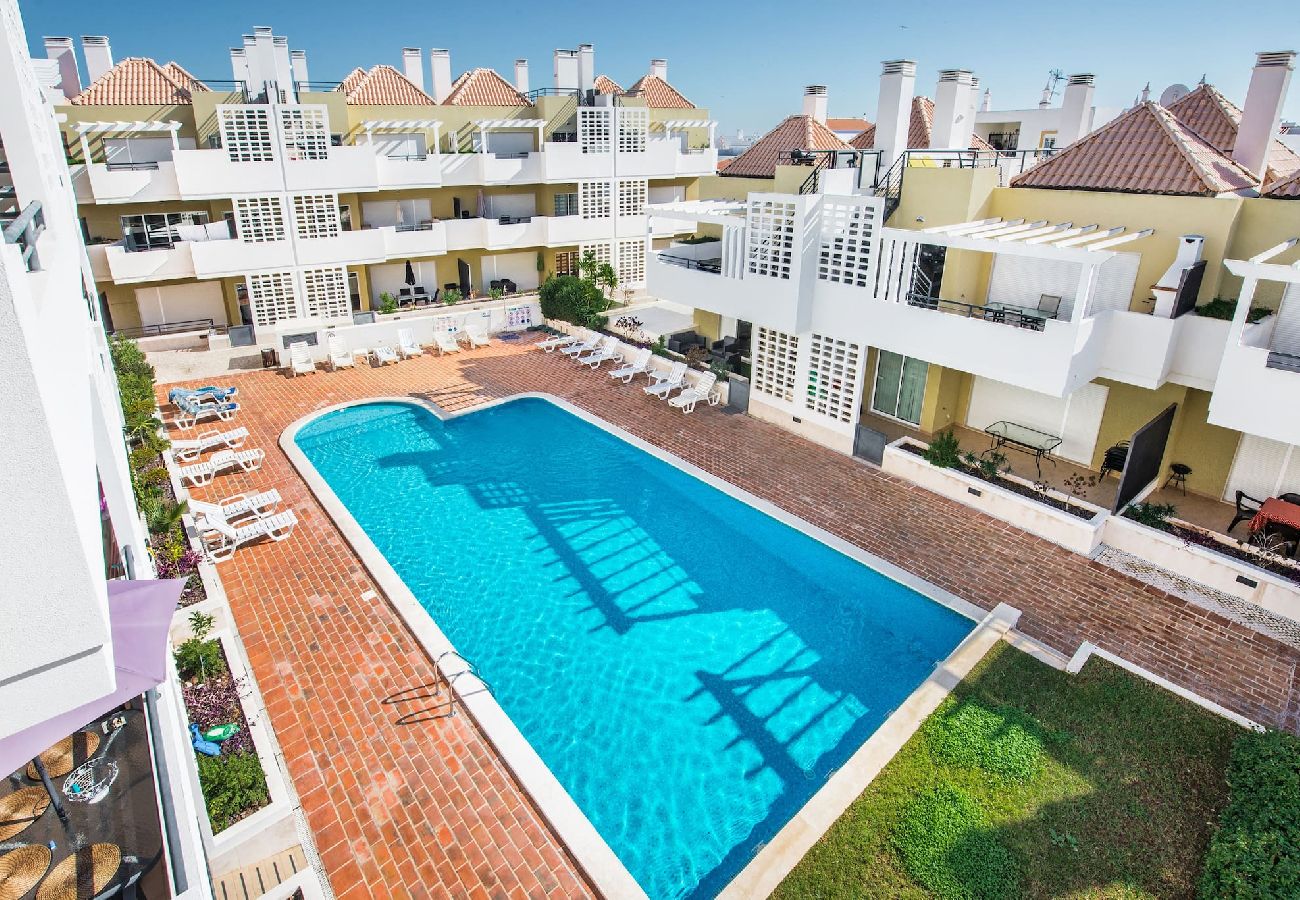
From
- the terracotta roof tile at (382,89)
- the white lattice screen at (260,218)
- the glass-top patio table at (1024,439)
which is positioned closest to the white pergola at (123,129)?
the white lattice screen at (260,218)

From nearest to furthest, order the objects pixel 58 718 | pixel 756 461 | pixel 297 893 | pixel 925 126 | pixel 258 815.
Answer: pixel 58 718
pixel 297 893
pixel 258 815
pixel 756 461
pixel 925 126

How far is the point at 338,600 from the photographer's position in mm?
13422

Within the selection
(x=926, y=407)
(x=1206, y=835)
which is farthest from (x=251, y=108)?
(x=1206, y=835)

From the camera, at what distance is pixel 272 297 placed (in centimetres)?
2797

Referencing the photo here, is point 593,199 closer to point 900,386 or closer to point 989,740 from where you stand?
point 900,386

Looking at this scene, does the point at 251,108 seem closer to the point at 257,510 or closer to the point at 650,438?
the point at 257,510

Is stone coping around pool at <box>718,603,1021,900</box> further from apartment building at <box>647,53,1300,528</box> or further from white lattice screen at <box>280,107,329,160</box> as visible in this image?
white lattice screen at <box>280,107,329,160</box>

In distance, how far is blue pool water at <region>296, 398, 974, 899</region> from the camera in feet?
32.8

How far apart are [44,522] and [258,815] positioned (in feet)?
20.6

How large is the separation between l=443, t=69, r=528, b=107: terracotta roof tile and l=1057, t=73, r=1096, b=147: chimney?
2319 cm

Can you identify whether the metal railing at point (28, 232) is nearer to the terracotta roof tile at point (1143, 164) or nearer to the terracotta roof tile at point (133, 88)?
the terracotta roof tile at point (1143, 164)

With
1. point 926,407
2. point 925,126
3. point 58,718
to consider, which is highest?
point 925,126

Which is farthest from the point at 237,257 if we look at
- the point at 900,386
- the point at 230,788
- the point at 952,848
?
the point at 952,848

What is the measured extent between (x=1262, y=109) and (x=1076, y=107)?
21.6ft
